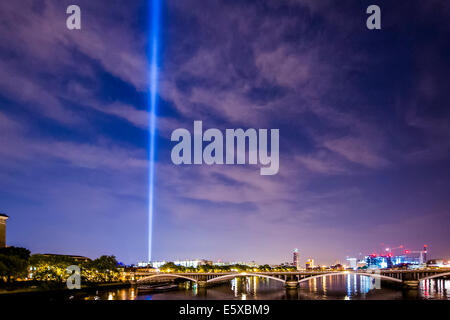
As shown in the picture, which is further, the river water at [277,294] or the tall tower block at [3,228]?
the tall tower block at [3,228]

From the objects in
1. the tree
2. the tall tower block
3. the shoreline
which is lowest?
the shoreline

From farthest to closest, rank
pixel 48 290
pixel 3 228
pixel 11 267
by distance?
pixel 3 228, pixel 11 267, pixel 48 290

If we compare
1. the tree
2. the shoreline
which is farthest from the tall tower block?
the tree

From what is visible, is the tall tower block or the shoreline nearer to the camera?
the shoreline

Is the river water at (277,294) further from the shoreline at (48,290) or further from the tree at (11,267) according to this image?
the tree at (11,267)

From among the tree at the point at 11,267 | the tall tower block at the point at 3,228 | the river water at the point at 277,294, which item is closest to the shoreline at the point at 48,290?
the river water at the point at 277,294

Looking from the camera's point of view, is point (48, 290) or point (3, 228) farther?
point (3, 228)

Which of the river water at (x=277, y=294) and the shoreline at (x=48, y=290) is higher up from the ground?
the shoreline at (x=48, y=290)

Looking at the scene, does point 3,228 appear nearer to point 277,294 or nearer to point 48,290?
point 48,290

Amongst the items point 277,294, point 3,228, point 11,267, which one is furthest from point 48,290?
point 3,228

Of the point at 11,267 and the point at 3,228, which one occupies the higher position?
the point at 3,228

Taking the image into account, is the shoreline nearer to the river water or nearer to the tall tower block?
the river water
